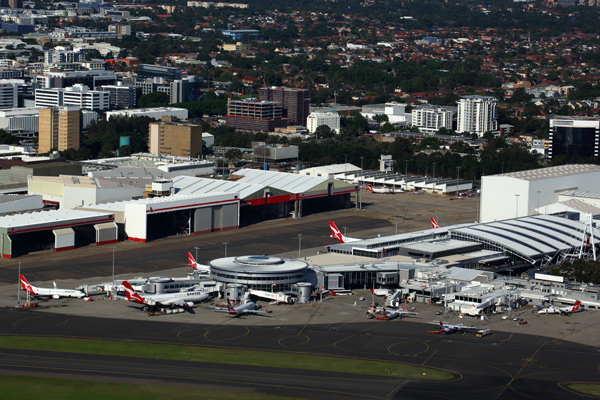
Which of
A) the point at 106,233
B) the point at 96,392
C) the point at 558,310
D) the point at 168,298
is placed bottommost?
the point at 96,392

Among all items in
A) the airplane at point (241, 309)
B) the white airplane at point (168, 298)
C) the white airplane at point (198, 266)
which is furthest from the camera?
the white airplane at point (198, 266)

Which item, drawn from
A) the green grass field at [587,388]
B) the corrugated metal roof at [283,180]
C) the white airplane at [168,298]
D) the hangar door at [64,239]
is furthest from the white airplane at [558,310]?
the corrugated metal roof at [283,180]

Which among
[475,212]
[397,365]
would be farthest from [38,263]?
[475,212]

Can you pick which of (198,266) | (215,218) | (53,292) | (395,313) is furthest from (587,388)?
(215,218)

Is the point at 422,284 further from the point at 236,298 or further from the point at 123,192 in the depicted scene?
the point at 123,192

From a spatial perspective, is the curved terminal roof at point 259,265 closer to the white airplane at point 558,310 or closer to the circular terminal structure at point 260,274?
the circular terminal structure at point 260,274

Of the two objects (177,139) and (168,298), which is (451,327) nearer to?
(168,298)

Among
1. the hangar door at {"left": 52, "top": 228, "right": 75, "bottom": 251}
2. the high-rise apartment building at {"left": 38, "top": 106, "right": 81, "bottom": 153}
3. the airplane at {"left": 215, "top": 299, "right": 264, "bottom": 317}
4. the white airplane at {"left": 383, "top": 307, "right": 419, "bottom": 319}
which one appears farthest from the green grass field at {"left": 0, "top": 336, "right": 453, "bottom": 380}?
the high-rise apartment building at {"left": 38, "top": 106, "right": 81, "bottom": 153}
